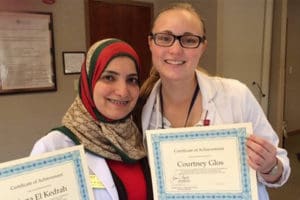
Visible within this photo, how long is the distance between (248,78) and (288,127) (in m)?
2.52

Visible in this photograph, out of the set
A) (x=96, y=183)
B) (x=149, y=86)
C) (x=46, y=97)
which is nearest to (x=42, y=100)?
(x=46, y=97)

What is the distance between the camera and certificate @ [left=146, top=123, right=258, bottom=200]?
106cm

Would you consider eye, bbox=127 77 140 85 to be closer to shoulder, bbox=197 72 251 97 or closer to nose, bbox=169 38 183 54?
nose, bbox=169 38 183 54

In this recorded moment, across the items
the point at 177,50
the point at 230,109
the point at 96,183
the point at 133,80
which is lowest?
the point at 96,183

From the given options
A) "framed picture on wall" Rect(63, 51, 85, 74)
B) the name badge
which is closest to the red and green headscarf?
the name badge

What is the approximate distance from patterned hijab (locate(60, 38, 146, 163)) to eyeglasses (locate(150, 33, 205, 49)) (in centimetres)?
12

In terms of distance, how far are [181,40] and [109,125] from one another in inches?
16.2

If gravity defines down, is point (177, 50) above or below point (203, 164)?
above

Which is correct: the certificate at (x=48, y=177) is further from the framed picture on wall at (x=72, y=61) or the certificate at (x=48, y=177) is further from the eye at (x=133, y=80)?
the framed picture on wall at (x=72, y=61)

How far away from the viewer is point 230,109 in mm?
1282

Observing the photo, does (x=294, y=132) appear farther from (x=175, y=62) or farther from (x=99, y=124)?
(x=99, y=124)

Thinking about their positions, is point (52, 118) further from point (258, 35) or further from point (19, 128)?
point (258, 35)

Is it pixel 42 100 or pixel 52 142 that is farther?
pixel 42 100

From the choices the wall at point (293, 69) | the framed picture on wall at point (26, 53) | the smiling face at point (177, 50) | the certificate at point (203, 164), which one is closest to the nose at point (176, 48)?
the smiling face at point (177, 50)
